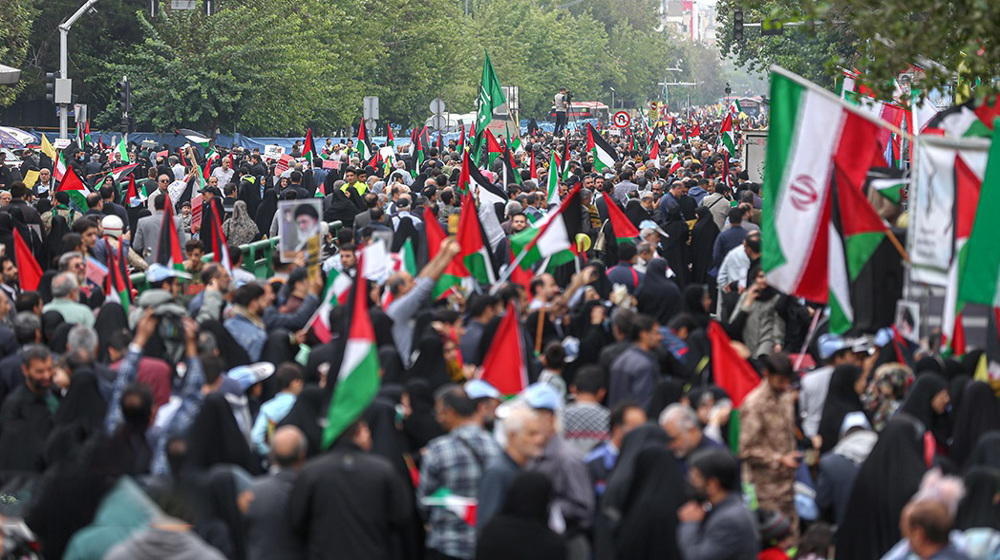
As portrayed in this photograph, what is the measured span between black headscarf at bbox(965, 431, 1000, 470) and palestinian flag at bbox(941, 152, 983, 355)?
907mm

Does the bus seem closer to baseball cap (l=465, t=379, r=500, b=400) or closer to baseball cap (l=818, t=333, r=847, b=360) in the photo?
baseball cap (l=818, t=333, r=847, b=360)

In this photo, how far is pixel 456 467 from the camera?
25.9 feet

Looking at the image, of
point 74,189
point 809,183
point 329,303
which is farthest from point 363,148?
point 809,183

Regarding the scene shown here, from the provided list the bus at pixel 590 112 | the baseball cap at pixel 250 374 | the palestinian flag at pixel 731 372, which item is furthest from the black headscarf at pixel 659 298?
the bus at pixel 590 112

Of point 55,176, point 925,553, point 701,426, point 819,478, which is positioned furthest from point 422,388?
point 55,176

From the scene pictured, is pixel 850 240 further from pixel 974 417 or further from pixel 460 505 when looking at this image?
pixel 460 505

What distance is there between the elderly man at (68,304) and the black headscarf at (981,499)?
6.19 m

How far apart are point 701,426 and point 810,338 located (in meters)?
2.82

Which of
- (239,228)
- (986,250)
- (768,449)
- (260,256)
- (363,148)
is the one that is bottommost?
(260,256)

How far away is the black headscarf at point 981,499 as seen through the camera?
7.52 m

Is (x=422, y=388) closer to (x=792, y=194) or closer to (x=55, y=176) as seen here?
(x=792, y=194)

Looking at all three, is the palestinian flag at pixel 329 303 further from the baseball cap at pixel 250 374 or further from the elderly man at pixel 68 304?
the elderly man at pixel 68 304

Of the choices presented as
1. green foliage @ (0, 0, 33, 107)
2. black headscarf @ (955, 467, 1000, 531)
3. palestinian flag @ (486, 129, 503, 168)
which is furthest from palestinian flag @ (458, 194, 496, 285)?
green foliage @ (0, 0, 33, 107)

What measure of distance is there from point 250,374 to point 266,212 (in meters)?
11.7
